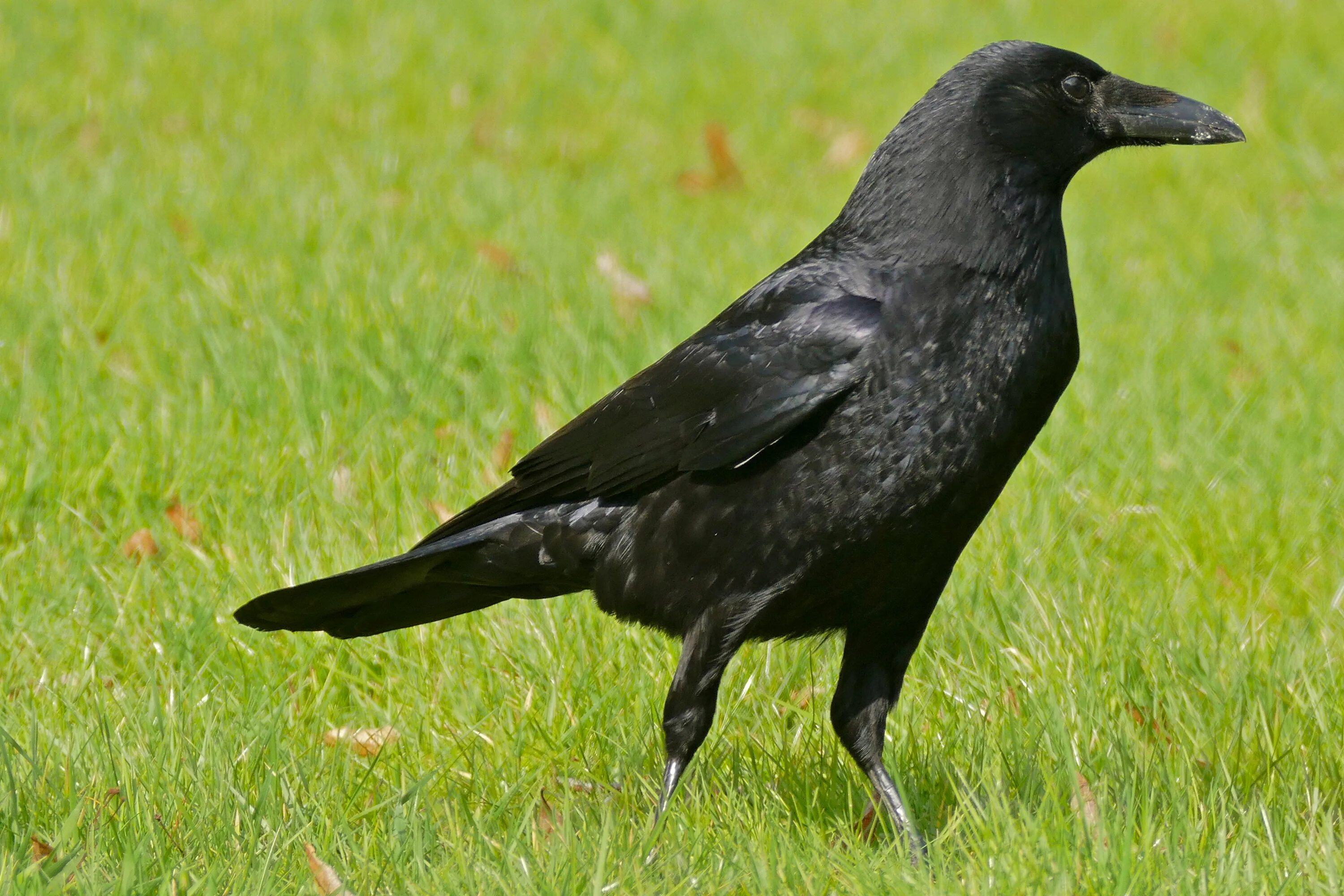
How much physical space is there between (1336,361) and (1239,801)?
2.68m

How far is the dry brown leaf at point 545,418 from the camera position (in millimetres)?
4684

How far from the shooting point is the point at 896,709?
342 cm

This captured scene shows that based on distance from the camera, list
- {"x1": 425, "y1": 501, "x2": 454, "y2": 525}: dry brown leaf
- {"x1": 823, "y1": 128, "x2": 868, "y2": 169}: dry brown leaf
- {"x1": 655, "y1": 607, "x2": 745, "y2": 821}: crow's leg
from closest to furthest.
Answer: {"x1": 655, "y1": 607, "x2": 745, "y2": 821}: crow's leg, {"x1": 425, "y1": 501, "x2": 454, "y2": 525}: dry brown leaf, {"x1": 823, "y1": 128, "x2": 868, "y2": 169}: dry brown leaf

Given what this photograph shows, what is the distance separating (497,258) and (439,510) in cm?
185

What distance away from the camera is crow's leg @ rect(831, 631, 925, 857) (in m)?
3.16

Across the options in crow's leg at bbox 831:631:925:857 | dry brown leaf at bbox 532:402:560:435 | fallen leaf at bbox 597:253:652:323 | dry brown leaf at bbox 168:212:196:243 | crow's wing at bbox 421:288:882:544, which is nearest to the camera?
crow's wing at bbox 421:288:882:544

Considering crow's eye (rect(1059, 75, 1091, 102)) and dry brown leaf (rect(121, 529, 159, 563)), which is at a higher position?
crow's eye (rect(1059, 75, 1091, 102))

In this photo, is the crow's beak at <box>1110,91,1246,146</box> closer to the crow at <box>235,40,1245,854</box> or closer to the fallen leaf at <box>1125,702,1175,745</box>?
the crow at <box>235,40,1245,854</box>

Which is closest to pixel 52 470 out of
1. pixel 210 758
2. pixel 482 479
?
pixel 482 479

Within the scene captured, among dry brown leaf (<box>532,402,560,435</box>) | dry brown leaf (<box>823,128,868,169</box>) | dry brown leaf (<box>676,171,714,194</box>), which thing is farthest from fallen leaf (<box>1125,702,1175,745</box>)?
dry brown leaf (<box>823,128,868,169</box>)

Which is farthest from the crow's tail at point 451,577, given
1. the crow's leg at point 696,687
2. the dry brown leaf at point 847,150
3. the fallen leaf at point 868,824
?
the dry brown leaf at point 847,150

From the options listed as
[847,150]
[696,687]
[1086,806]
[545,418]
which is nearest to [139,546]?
[545,418]

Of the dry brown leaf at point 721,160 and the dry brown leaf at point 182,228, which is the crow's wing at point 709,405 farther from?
the dry brown leaf at point 721,160

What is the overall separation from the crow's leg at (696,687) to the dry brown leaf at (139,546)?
1576 mm
